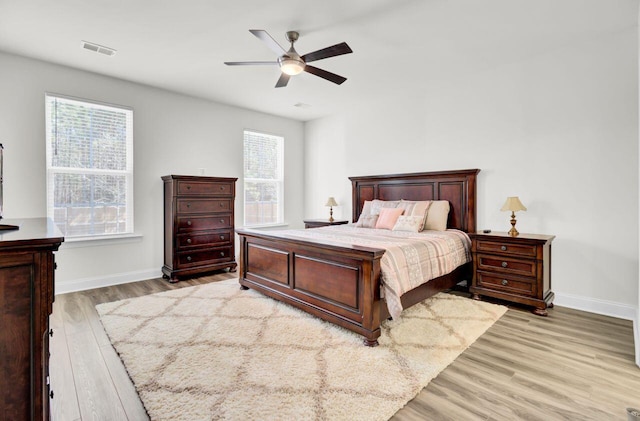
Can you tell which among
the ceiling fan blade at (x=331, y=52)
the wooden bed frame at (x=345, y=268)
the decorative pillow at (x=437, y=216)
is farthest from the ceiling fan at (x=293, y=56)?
the decorative pillow at (x=437, y=216)

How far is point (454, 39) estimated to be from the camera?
10.5 feet

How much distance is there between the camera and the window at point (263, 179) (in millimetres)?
5816

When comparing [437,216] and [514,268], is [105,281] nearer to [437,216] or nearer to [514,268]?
[437,216]

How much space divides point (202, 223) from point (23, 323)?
3589 mm

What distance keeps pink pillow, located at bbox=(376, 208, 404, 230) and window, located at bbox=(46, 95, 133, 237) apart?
11.4 ft

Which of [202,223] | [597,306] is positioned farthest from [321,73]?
[597,306]

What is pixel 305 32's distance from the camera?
3.04 metres

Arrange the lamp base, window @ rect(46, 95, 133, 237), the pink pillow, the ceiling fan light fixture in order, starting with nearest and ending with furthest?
the ceiling fan light fixture < the lamp base < window @ rect(46, 95, 133, 237) < the pink pillow

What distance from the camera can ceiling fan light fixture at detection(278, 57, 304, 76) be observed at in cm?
287

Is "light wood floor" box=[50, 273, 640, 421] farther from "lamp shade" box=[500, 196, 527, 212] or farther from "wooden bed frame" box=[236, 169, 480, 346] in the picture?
"lamp shade" box=[500, 196, 527, 212]

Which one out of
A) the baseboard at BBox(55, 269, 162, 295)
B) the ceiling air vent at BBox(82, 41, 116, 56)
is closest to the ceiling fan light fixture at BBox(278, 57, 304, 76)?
the ceiling air vent at BBox(82, 41, 116, 56)

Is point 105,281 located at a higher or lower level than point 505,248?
lower

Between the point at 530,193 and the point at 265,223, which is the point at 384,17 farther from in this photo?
the point at 265,223

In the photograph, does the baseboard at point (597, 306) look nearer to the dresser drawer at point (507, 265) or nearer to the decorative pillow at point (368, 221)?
the dresser drawer at point (507, 265)
